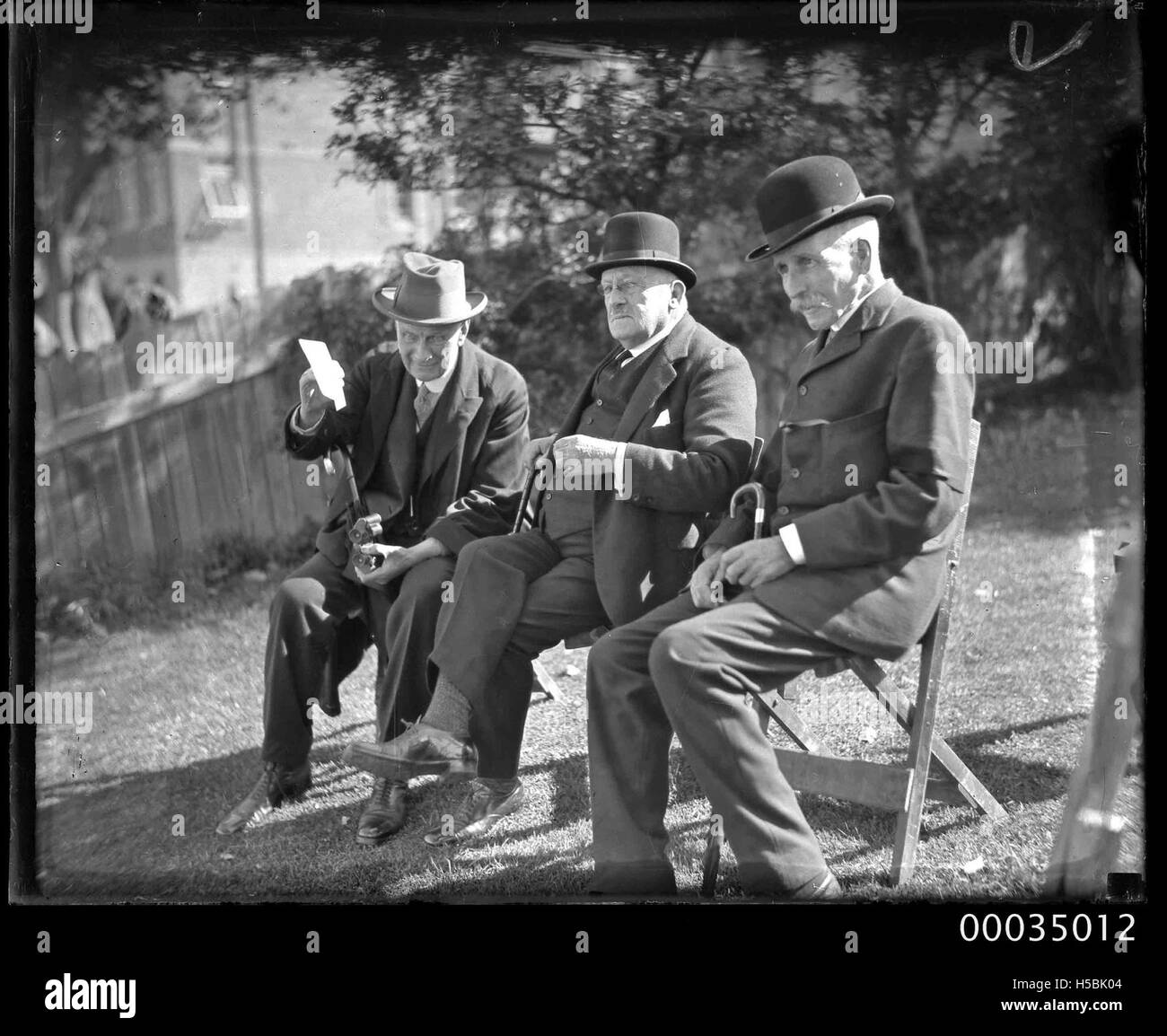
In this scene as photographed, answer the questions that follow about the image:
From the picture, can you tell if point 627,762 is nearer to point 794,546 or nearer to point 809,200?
point 794,546

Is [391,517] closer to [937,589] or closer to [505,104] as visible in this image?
[505,104]

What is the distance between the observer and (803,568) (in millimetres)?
3459

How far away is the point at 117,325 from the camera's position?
3941 millimetres

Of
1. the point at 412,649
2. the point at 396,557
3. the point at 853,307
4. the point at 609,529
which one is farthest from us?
the point at 396,557

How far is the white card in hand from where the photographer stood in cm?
→ 419

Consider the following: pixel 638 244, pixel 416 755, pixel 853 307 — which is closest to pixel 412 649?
pixel 416 755

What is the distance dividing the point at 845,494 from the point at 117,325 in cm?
216

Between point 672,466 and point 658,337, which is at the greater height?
point 658,337

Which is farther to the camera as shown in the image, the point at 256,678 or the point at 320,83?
the point at 256,678

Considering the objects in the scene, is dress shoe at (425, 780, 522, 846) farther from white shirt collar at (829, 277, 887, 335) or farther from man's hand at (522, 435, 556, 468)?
white shirt collar at (829, 277, 887, 335)

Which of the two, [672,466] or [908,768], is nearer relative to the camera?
[908,768]

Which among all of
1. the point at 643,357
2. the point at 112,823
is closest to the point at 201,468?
the point at 112,823

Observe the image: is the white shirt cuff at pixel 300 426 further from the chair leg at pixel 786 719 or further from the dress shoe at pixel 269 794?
the chair leg at pixel 786 719

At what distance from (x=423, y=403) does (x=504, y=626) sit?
0.86 meters
